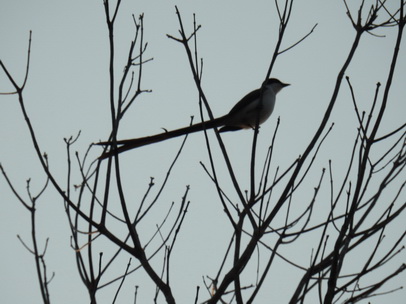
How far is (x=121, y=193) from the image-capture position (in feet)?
8.27

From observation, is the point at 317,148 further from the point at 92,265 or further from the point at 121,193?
the point at 92,265

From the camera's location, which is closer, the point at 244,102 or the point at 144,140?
the point at 144,140

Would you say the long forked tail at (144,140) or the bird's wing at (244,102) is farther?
the bird's wing at (244,102)

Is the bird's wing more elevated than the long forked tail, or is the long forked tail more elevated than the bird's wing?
the bird's wing

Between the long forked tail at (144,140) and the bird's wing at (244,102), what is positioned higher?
the bird's wing at (244,102)

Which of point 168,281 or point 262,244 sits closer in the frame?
point 168,281

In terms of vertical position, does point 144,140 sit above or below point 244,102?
below

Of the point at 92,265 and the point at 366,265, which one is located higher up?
the point at 92,265

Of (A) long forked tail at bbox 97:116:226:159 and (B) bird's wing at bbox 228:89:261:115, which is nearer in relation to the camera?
(A) long forked tail at bbox 97:116:226:159

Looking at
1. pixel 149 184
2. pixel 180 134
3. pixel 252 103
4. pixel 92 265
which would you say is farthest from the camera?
pixel 252 103

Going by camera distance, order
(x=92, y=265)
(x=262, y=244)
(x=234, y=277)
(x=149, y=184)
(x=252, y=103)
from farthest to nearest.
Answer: (x=252, y=103)
(x=149, y=184)
(x=262, y=244)
(x=92, y=265)
(x=234, y=277)

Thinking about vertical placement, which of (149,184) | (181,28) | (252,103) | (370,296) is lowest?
(370,296)

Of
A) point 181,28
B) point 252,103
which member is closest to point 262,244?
point 181,28

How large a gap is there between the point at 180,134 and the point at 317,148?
1492mm
